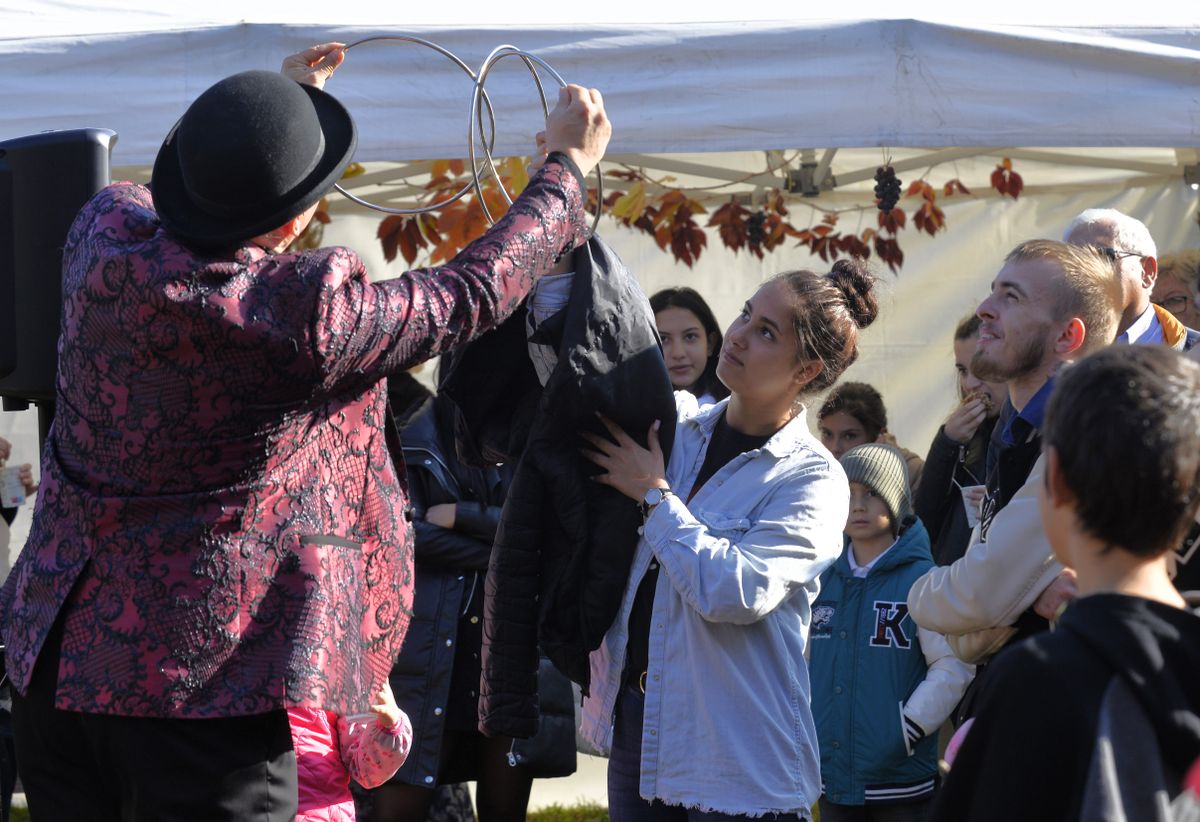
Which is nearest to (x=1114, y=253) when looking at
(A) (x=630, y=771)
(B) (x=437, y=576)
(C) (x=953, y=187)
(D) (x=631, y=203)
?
(A) (x=630, y=771)

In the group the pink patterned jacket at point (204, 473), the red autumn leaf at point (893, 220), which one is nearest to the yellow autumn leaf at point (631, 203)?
the red autumn leaf at point (893, 220)

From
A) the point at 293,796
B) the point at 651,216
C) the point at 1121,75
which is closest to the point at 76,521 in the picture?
the point at 293,796

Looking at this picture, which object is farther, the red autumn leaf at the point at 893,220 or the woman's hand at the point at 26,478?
the red autumn leaf at the point at 893,220

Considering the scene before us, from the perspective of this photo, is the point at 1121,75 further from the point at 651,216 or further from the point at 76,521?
the point at 76,521

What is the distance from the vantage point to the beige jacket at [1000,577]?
2.53 meters

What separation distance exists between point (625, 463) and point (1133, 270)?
1.53 m

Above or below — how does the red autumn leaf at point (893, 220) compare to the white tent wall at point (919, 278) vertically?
above

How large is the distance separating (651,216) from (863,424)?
1664 mm

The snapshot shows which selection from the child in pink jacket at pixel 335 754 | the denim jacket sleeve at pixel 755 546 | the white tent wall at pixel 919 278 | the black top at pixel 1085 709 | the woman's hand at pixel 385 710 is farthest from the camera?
the white tent wall at pixel 919 278

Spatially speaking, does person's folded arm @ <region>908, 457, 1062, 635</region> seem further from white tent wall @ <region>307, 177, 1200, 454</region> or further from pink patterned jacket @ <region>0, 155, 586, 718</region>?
white tent wall @ <region>307, 177, 1200, 454</region>

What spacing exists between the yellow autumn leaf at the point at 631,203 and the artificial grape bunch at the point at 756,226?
0.52 meters

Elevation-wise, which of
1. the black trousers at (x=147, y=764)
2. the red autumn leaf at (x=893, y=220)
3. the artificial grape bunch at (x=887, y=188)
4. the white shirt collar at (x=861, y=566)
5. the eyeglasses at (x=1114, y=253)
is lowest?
the white shirt collar at (x=861, y=566)

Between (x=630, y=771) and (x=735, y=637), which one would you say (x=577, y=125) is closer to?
(x=735, y=637)

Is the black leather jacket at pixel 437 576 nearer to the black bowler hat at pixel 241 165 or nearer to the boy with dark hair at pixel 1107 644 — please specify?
the black bowler hat at pixel 241 165
